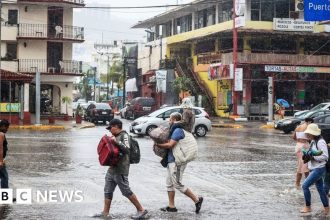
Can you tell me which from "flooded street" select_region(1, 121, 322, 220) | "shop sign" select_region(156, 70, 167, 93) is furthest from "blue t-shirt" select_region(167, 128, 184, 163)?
"shop sign" select_region(156, 70, 167, 93)

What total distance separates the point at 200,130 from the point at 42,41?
2395 cm

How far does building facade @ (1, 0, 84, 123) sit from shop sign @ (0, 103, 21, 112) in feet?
24.6

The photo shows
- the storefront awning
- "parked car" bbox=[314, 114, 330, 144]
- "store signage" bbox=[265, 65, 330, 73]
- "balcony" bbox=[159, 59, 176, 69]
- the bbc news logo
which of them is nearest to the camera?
the bbc news logo

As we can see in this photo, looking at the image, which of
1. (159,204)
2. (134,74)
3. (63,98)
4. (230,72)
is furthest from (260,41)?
(159,204)

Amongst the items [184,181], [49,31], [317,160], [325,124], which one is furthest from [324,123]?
[49,31]

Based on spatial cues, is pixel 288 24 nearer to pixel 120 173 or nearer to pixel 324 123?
pixel 324 123

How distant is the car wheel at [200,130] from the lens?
31677 mm

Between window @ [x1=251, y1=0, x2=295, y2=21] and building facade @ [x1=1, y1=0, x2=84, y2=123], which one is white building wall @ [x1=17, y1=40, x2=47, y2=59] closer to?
building facade @ [x1=1, y1=0, x2=84, y2=123]

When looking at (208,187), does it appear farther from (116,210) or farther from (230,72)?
(230,72)

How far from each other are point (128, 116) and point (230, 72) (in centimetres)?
1121

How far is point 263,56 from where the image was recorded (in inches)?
1983

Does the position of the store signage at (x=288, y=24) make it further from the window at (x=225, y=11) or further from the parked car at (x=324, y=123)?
the parked car at (x=324, y=123)

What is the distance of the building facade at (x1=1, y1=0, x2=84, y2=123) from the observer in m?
50.9

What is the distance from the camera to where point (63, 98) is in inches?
1975
